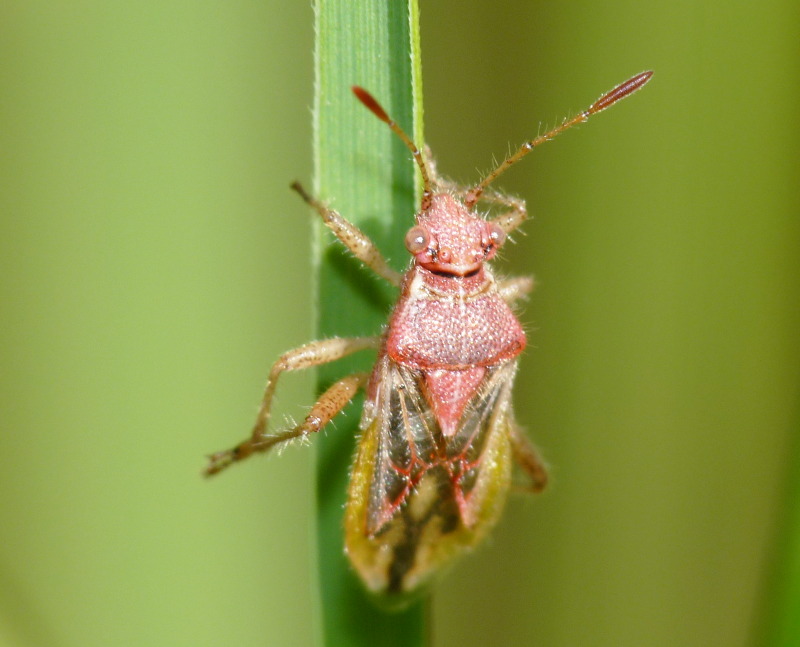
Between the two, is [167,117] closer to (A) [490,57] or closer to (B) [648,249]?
(A) [490,57]

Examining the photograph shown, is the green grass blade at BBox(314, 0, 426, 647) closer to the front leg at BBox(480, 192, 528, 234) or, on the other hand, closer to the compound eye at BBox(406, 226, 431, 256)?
the compound eye at BBox(406, 226, 431, 256)

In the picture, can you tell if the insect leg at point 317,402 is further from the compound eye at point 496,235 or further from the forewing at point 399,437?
the compound eye at point 496,235

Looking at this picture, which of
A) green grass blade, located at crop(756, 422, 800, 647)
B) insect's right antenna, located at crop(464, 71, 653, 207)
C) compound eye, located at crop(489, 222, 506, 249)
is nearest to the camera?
green grass blade, located at crop(756, 422, 800, 647)

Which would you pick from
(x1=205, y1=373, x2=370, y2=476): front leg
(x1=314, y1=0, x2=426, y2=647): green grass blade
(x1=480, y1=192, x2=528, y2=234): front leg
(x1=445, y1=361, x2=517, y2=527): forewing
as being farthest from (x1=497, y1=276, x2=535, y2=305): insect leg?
(x1=205, y1=373, x2=370, y2=476): front leg

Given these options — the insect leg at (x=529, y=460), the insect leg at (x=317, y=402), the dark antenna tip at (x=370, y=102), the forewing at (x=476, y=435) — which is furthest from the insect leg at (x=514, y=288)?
the dark antenna tip at (x=370, y=102)

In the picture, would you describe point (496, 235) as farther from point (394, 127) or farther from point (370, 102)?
point (370, 102)

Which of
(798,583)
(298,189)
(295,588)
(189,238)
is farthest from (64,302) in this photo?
(798,583)

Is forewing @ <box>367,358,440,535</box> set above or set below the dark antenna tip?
below
